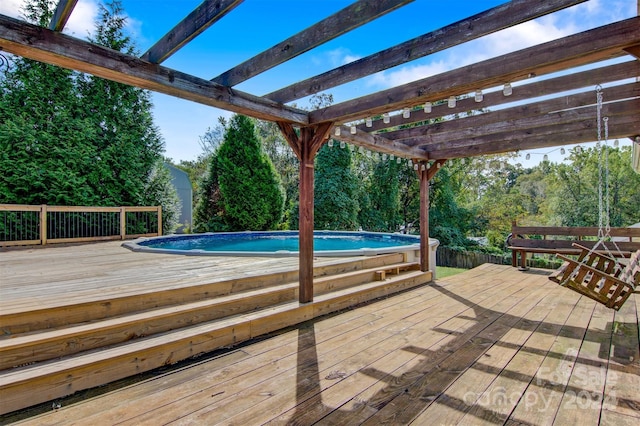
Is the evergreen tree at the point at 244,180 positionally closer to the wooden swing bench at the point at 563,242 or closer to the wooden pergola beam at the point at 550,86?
the wooden swing bench at the point at 563,242

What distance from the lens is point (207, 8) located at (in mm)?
2133

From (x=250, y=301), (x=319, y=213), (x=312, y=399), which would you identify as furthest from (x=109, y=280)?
(x=319, y=213)

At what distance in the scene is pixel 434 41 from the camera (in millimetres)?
2365

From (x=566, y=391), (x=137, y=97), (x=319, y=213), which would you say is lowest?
(x=566, y=391)

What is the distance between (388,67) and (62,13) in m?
2.13

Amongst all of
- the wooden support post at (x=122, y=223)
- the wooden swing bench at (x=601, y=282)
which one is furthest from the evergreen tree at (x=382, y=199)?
the wooden swing bench at (x=601, y=282)

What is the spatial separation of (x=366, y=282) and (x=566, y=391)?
2.77 m

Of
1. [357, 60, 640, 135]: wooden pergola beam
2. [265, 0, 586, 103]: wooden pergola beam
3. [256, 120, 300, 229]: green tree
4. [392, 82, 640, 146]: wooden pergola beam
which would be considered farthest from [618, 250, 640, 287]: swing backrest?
[256, 120, 300, 229]: green tree

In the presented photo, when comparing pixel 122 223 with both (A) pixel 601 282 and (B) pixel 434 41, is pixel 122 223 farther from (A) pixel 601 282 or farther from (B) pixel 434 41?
(A) pixel 601 282

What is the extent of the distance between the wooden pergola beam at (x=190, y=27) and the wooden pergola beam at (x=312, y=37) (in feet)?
1.70

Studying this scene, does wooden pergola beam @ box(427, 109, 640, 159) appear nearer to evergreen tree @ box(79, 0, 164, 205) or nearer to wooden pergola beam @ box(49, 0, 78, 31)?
wooden pergola beam @ box(49, 0, 78, 31)

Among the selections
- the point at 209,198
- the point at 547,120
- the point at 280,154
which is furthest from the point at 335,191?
the point at 547,120

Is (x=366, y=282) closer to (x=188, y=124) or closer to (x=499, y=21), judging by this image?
(x=499, y=21)

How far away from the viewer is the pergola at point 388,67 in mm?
2049
